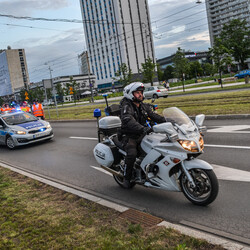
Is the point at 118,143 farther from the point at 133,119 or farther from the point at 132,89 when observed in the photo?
the point at 132,89

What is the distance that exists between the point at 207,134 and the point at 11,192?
19.2ft

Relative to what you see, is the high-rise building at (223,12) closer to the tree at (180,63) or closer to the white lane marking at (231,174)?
the tree at (180,63)

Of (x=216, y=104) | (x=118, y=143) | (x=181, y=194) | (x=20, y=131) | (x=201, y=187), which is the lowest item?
(x=181, y=194)

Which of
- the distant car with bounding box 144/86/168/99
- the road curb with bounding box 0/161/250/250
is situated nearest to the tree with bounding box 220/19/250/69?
the distant car with bounding box 144/86/168/99

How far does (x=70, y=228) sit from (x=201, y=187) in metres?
1.81

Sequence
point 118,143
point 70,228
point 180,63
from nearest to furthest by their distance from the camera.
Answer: point 70,228 < point 118,143 < point 180,63

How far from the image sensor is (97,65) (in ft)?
431

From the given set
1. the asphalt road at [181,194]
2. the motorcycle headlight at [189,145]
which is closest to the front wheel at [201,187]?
the asphalt road at [181,194]

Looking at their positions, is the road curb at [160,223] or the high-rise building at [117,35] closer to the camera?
the road curb at [160,223]

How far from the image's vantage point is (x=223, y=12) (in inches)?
5482

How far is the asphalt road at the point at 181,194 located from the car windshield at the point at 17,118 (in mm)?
1630

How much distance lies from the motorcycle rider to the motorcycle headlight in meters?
0.64

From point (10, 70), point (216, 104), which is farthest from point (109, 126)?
point (10, 70)

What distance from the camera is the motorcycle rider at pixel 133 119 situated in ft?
15.3
